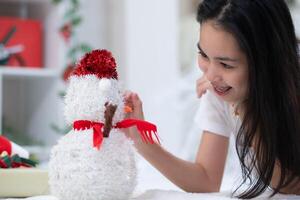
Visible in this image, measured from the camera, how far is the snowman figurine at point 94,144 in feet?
2.23

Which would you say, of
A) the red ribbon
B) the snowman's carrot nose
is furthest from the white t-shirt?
the red ribbon

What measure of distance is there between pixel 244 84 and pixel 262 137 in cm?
9

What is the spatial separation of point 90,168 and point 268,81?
0.32 metres

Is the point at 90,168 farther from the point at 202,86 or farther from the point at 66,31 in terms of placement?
the point at 66,31

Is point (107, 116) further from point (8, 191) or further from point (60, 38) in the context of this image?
point (60, 38)

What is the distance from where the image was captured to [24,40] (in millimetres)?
2188

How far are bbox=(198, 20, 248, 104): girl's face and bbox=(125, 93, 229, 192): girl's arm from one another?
0.45ft

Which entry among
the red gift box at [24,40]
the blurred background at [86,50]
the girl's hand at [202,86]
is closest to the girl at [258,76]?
the girl's hand at [202,86]

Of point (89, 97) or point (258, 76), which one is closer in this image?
point (89, 97)

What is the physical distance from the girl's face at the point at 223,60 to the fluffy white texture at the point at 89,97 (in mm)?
167

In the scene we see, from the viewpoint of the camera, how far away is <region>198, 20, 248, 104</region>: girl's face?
0.81 metres

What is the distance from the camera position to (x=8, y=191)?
2.78ft

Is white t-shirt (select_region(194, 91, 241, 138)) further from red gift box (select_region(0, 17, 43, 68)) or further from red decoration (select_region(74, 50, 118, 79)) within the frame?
red gift box (select_region(0, 17, 43, 68))

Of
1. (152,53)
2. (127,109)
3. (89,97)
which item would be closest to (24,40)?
(152,53)
